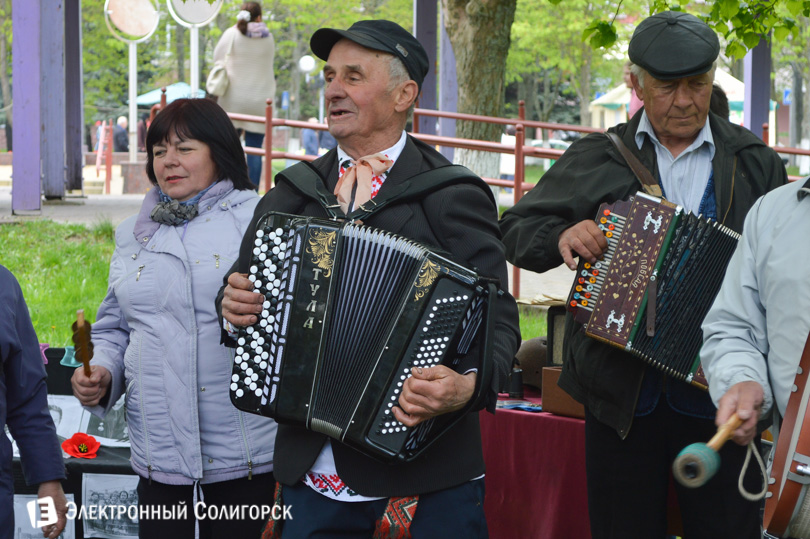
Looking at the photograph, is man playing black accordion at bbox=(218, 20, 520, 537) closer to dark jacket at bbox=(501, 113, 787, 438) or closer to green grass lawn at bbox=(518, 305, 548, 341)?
dark jacket at bbox=(501, 113, 787, 438)

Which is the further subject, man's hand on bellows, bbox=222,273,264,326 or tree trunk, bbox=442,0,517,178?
tree trunk, bbox=442,0,517,178


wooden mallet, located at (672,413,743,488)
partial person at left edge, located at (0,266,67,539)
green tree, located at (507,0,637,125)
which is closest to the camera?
wooden mallet, located at (672,413,743,488)

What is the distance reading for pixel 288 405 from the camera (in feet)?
9.34

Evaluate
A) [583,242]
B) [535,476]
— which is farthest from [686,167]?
[535,476]

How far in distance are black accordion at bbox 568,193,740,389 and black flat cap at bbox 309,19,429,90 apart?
817mm

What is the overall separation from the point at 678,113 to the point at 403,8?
30.7 meters

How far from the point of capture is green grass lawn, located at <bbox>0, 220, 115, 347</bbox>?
8047mm

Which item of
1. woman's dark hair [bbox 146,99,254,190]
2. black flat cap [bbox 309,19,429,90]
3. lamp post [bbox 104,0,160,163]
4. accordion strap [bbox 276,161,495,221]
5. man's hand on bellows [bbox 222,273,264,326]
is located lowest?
man's hand on bellows [bbox 222,273,264,326]

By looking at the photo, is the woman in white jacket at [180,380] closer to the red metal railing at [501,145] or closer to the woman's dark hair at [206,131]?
the woman's dark hair at [206,131]

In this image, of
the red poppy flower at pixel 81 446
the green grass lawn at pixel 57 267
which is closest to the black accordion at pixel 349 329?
the red poppy flower at pixel 81 446

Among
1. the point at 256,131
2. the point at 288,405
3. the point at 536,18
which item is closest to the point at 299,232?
the point at 288,405

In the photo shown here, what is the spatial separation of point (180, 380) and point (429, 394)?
1.28m

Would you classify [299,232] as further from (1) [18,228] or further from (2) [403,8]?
(2) [403,8]
